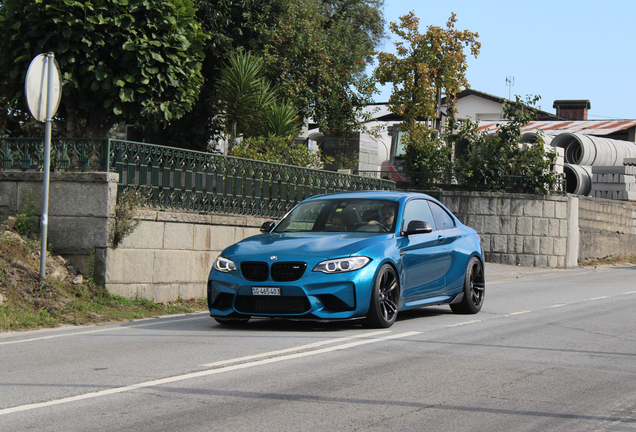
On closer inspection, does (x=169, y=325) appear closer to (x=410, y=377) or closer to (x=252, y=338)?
(x=252, y=338)

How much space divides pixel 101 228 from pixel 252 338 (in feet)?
11.6

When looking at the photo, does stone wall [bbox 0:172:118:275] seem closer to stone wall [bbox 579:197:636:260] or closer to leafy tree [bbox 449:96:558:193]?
leafy tree [bbox 449:96:558:193]

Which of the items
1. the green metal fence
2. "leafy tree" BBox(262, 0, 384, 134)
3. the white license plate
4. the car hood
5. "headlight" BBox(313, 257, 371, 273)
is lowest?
the white license plate

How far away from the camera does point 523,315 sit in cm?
1137

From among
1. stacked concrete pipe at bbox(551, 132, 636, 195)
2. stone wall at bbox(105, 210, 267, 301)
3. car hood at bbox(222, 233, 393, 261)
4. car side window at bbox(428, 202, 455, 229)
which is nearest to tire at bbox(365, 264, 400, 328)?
car hood at bbox(222, 233, 393, 261)

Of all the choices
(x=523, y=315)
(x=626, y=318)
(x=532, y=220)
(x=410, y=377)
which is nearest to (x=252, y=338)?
(x=410, y=377)

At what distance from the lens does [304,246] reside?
29.5ft

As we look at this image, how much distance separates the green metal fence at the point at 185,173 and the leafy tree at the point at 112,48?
2025mm

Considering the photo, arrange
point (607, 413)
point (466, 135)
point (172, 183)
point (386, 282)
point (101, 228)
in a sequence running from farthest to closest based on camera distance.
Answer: point (466, 135) < point (172, 183) < point (101, 228) < point (386, 282) < point (607, 413)

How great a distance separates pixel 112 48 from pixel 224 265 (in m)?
6.68

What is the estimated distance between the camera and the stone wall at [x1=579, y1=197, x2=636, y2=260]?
25.6 m

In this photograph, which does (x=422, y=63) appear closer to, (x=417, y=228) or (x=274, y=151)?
(x=274, y=151)

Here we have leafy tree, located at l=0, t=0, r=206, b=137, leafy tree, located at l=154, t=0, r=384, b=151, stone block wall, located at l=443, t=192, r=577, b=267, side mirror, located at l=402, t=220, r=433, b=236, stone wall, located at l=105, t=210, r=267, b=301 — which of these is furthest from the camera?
stone block wall, located at l=443, t=192, r=577, b=267

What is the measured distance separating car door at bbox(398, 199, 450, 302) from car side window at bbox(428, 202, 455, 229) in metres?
0.13
